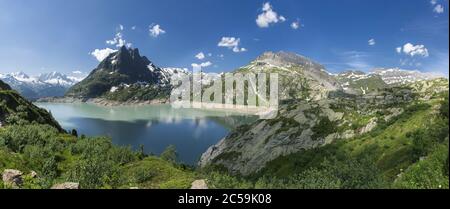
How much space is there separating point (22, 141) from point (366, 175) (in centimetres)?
6545

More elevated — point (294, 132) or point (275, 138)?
point (294, 132)

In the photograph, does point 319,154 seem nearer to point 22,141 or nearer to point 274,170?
point 274,170

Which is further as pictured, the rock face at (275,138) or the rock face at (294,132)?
the rock face at (275,138)

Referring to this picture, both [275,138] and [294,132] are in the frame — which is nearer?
[275,138]

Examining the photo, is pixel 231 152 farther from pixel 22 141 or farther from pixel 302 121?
pixel 22 141

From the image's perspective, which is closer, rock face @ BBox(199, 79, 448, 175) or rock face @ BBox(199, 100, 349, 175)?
rock face @ BBox(199, 79, 448, 175)

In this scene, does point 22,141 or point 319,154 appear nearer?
point 22,141
